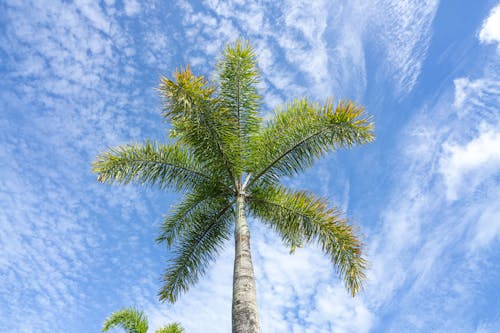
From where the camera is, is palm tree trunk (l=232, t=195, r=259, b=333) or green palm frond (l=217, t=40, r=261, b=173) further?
green palm frond (l=217, t=40, r=261, b=173)

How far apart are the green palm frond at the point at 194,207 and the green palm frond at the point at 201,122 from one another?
635 millimetres

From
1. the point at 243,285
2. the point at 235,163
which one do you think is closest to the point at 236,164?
the point at 235,163

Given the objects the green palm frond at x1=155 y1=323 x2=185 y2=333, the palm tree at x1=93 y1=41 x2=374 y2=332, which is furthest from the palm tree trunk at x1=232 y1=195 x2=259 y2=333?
the green palm frond at x1=155 y1=323 x2=185 y2=333

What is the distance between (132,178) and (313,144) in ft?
17.5

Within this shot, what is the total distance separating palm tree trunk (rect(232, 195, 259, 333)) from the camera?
7.74 meters

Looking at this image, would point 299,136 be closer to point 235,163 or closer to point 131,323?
point 235,163

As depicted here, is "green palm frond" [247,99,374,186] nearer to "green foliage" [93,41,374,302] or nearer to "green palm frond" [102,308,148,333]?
"green foliage" [93,41,374,302]

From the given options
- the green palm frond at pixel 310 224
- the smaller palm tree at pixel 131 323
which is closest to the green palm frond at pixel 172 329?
the smaller palm tree at pixel 131 323

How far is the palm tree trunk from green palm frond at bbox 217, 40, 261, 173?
6.17ft

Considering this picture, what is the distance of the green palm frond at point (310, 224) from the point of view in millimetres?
9797

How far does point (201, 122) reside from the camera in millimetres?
10125

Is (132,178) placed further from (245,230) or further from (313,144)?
(313,144)

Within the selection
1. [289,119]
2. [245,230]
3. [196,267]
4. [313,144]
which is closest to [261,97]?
[289,119]

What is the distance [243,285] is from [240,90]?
5515 mm
